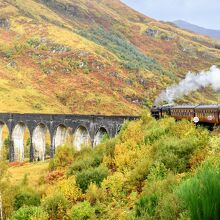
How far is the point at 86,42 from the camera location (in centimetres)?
14600

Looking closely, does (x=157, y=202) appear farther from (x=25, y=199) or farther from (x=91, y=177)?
(x=25, y=199)

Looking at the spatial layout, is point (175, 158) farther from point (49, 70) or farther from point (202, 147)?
point (49, 70)

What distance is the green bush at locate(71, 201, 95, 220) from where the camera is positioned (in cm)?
2170

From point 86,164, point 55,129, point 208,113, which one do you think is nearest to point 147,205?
point 208,113

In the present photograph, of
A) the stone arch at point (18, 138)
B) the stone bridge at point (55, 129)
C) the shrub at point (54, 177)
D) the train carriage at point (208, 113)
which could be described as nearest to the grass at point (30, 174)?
the shrub at point (54, 177)

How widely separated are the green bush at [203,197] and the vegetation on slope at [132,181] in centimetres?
474

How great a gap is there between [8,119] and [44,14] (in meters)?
120

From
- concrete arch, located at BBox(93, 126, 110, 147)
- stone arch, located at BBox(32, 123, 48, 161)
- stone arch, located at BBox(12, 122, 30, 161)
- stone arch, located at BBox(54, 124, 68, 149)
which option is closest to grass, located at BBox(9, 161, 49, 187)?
stone arch, located at BBox(32, 123, 48, 161)

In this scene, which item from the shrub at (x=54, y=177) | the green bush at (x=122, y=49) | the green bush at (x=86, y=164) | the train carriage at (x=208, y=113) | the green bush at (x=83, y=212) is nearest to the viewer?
the green bush at (x=83, y=212)

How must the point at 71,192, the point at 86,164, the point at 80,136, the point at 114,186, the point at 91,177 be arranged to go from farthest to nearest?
1. the point at 80,136
2. the point at 86,164
3. the point at 91,177
4. the point at 71,192
5. the point at 114,186

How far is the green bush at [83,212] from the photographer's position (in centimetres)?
2170

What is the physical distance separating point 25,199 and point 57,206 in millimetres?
4779

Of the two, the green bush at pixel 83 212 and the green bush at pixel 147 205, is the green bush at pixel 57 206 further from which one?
the green bush at pixel 147 205

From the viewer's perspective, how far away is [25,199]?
91.2ft
